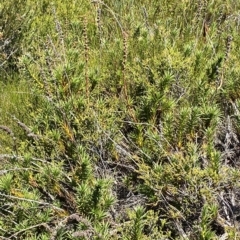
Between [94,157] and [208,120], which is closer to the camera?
[208,120]

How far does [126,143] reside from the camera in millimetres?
2549

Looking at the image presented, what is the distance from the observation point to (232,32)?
10.1 ft

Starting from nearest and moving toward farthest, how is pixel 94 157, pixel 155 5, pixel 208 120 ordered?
pixel 208 120 → pixel 94 157 → pixel 155 5

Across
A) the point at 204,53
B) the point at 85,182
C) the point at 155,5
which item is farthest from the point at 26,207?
the point at 155,5

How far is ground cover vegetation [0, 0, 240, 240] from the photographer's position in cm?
208

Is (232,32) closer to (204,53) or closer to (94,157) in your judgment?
(204,53)

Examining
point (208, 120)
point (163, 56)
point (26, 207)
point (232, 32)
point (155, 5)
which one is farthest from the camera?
point (155, 5)

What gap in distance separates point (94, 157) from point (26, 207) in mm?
504

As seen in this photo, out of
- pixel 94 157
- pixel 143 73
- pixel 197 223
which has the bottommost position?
pixel 197 223

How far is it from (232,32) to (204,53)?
378 mm

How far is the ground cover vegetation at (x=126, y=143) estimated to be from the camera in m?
2.08

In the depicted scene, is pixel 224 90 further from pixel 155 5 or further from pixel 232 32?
pixel 155 5

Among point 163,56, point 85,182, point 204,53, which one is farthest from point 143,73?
point 85,182

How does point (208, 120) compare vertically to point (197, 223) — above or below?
above
